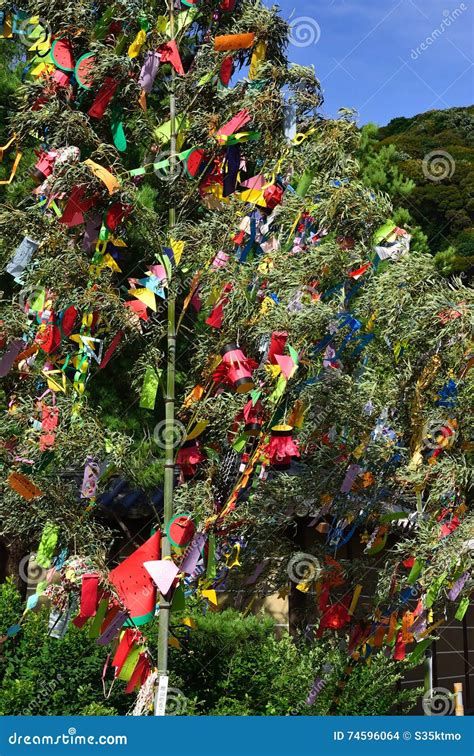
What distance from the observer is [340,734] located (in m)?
5.64

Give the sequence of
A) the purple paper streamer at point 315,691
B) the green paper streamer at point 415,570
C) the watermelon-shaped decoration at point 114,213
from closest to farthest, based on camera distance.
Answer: the green paper streamer at point 415,570 < the watermelon-shaped decoration at point 114,213 < the purple paper streamer at point 315,691

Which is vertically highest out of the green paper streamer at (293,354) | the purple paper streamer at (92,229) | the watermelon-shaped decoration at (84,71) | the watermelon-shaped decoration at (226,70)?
the watermelon-shaped decoration at (226,70)

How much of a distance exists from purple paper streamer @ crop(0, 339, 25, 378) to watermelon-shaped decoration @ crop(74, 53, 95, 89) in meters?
1.94

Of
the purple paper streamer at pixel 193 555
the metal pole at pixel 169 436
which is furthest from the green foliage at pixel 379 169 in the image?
the purple paper streamer at pixel 193 555

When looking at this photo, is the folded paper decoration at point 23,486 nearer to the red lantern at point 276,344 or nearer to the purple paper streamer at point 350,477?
the red lantern at point 276,344

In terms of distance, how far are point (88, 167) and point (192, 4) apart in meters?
1.74

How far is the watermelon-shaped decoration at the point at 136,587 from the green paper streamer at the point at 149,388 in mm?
1050

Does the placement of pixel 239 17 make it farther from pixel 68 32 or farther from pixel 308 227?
pixel 308 227

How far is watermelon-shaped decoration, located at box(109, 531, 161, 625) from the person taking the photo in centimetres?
612

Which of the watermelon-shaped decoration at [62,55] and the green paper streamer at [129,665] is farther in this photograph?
the watermelon-shaped decoration at [62,55]

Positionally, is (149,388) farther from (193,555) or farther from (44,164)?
(44,164)

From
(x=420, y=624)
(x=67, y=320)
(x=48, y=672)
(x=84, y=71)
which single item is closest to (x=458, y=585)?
(x=420, y=624)

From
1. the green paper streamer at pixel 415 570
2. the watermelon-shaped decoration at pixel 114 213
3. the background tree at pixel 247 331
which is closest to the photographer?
the green paper streamer at pixel 415 570

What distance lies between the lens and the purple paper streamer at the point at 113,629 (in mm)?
6070
